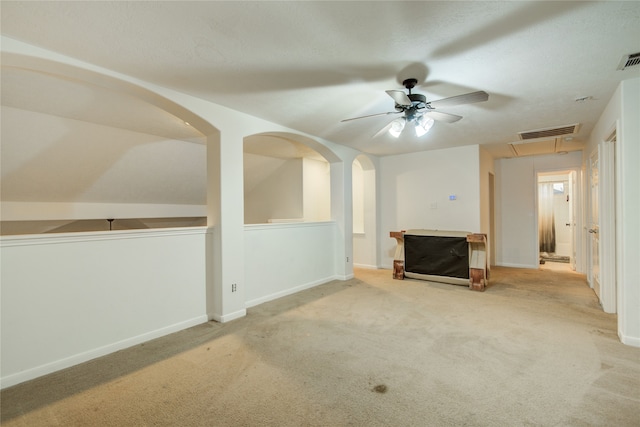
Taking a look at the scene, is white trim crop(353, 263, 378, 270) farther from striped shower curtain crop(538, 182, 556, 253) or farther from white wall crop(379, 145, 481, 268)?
striped shower curtain crop(538, 182, 556, 253)

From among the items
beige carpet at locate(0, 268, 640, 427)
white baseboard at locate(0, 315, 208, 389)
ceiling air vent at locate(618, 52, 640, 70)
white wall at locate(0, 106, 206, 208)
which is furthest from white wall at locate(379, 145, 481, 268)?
white baseboard at locate(0, 315, 208, 389)

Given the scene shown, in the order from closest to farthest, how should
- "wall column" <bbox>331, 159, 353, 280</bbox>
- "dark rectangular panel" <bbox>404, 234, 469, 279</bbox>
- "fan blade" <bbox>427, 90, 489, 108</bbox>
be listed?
"fan blade" <bbox>427, 90, 489, 108</bbox>
"dark rectangular panel" <bbox>404, 234, 469, 279</bbox>
"wall column" <bbox>331, 159, 353, 280</bbox>

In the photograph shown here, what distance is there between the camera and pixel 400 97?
8.07 ft

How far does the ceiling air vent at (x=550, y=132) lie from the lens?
417 centimetres

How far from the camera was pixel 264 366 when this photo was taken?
231cm

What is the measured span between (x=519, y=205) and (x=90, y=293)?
7223 mm

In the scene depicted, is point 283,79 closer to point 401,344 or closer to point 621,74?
point 401,344

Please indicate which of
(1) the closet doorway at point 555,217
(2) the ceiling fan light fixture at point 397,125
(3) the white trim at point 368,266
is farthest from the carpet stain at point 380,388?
(1) the closet doorway at point 555,217

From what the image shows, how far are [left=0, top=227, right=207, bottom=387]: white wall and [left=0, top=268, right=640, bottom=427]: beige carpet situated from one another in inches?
6.3

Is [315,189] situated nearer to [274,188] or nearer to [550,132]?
[274,188]

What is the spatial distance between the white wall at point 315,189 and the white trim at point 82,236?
3.41 metres

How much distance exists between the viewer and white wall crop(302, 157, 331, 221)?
6410 millimetres

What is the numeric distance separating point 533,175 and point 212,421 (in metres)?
6.99

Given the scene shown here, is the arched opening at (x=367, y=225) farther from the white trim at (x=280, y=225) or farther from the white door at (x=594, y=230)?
the white door at (x=594, y=230)
